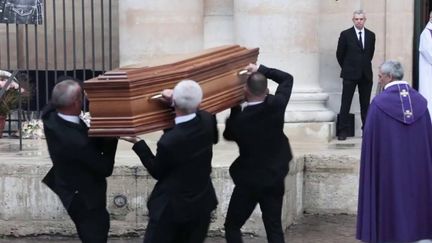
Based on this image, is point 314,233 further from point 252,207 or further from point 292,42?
point 292,42

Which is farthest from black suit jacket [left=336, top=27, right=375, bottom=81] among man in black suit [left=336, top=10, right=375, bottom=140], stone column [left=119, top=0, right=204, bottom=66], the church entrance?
stone column [left=119, top=0, right=204, bottom=66]

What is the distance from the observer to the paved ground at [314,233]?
8125mm

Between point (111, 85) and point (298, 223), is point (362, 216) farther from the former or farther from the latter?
point (111, 85)

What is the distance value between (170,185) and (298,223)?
3356mm

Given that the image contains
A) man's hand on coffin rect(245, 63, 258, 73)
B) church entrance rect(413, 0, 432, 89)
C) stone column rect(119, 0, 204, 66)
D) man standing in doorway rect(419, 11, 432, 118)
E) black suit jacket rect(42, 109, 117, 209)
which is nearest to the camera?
black suit jacket rect(42, 109, 117, 209)

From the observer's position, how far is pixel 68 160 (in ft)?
19.6

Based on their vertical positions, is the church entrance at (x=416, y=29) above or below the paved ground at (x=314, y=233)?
above

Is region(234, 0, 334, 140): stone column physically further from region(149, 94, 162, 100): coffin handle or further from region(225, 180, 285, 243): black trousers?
region(149, 94, 162, 100): coffin handle

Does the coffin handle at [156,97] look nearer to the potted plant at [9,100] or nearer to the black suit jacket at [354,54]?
the potted plant at [9,100]

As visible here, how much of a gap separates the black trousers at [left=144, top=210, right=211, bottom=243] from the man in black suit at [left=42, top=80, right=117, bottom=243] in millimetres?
537

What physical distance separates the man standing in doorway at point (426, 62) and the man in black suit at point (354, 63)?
2.33 feet

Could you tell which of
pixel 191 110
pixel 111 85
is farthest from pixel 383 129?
pixel 111 85

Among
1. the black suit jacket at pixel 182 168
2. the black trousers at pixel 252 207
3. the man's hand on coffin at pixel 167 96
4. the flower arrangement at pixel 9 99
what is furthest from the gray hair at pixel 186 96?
the flower arrangement at pixel 9 99

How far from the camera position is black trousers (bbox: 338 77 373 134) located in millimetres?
10492
